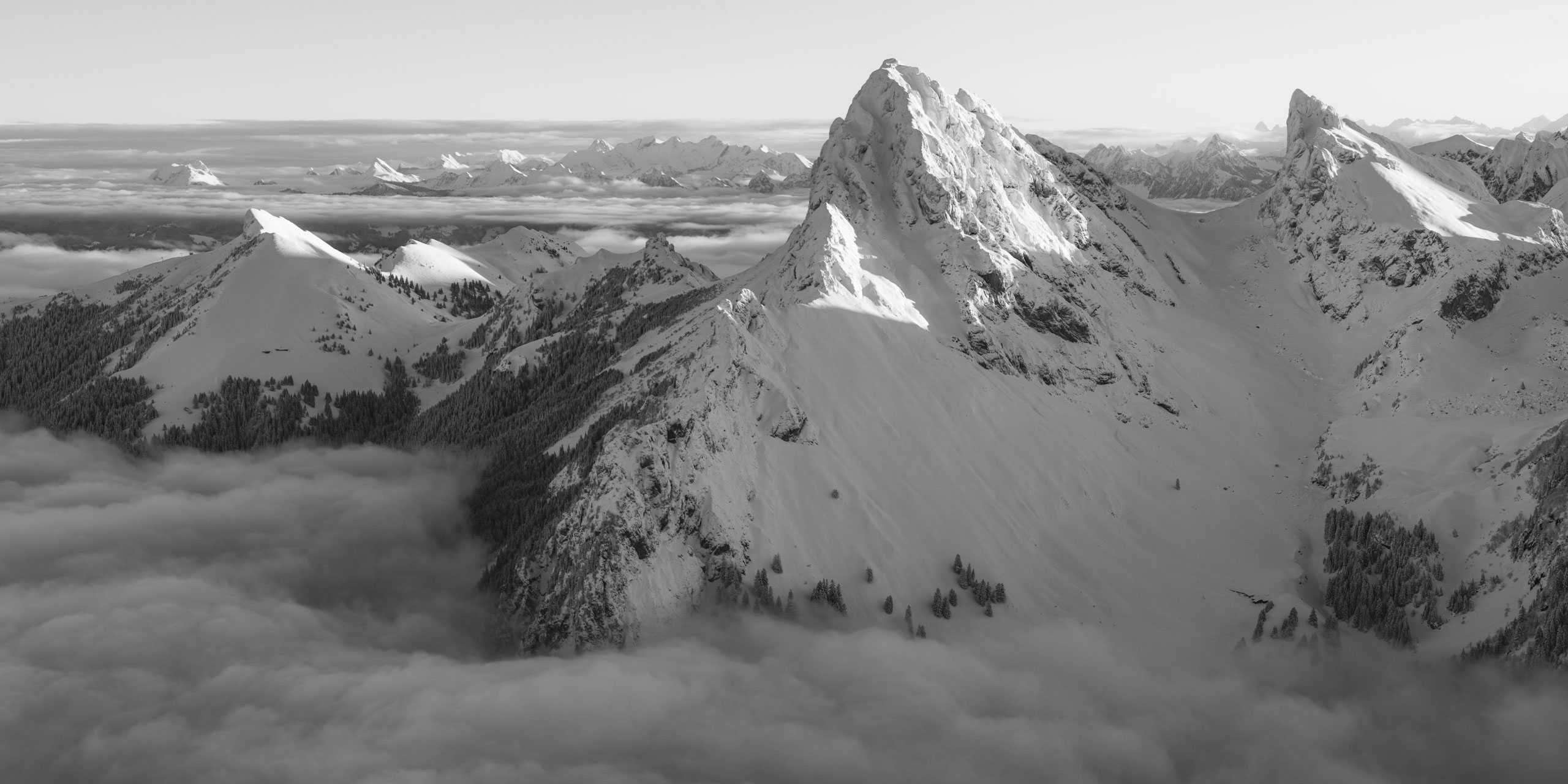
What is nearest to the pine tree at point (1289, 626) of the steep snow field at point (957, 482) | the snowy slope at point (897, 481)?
the steep snow field at point (957, 482)

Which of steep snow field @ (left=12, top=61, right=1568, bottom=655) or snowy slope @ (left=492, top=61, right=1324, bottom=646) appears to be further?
snowy slope @ (left=492, top=61, right=1324, bottom=646)

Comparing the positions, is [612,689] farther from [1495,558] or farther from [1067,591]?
[1495,558]

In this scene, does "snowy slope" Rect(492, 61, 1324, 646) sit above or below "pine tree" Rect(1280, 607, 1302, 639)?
above

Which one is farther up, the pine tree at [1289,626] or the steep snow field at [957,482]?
the steep snow field at [957,482]

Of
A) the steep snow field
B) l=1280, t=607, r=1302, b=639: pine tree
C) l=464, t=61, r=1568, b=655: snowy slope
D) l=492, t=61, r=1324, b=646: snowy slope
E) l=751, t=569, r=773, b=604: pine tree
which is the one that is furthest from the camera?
l=492, t=61, r=1324, b=646: snowy slope

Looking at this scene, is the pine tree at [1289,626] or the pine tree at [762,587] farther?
the pine tree at [762,587]

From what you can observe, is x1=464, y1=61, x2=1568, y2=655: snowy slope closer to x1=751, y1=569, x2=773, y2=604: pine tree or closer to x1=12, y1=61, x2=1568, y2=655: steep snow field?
x1=12, y1=61, x2=1568, y2=655: steep snow field

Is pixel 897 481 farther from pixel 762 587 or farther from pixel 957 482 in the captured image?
pixel 762 587

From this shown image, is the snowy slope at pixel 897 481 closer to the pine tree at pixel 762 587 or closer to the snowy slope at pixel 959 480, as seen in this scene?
the snowy slope at pixel 959 480

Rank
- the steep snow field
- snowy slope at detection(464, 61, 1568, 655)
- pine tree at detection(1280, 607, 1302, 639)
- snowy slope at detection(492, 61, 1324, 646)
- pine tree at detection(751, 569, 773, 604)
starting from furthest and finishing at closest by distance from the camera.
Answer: snowy slope at detection(492, 61, 1324, 646) → snowy slope at detection(464, 61, 1568, 655) → the steep snow field → pine tree at detection(751, 569, 773, 604) → pine tree at detection(1280, 607, 1302, 639)

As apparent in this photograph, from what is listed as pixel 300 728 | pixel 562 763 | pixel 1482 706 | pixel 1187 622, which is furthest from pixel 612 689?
pixel 1482 706

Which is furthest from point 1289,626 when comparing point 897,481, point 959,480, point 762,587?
point 762,587

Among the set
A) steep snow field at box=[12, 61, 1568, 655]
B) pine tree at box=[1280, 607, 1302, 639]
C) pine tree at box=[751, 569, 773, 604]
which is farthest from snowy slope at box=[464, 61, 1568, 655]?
pine tree at box=[1280, 607, 1302, 639]
